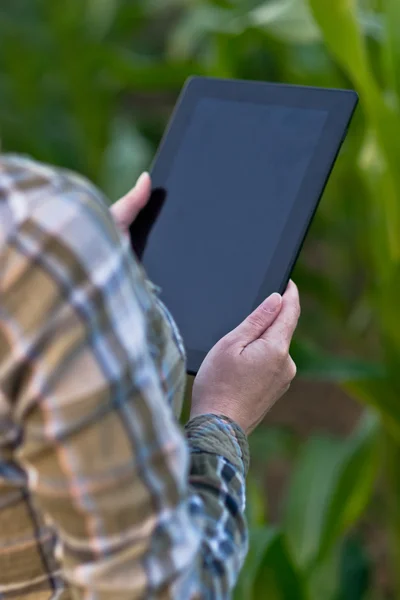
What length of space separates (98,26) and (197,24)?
690mm

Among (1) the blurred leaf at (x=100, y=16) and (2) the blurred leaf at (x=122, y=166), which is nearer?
(2) the blurred leaf at (x=122, y=166)

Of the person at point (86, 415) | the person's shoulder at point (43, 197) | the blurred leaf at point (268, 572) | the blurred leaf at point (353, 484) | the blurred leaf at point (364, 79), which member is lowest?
the blurred leaf at point (353, 484)

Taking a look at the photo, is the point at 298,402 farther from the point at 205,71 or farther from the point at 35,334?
the point at 35,334

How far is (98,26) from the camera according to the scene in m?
2.00

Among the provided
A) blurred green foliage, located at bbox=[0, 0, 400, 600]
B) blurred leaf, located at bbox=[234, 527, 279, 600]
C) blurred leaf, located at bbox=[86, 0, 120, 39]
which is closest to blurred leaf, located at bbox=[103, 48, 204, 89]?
blurred green foliage, located at bbox=[0, 0, 400, 600]

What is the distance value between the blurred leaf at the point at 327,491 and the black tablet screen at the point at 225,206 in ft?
2.09

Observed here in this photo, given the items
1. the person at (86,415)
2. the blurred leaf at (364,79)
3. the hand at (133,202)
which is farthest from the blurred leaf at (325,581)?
the person at (86,415)

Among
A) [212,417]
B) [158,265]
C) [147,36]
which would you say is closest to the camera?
[212,417]

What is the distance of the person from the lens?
34 cm

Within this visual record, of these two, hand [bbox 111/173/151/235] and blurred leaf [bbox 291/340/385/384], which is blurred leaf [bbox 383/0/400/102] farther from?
hand [bbox 111/173/151/235]

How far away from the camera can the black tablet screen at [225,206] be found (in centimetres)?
58

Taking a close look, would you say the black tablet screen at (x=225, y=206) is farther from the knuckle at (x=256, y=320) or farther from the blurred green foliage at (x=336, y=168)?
the blurred green foliage at (x=336, y=168)

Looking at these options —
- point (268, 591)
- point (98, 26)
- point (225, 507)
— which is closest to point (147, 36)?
point (98, 26)

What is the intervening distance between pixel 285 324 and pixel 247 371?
4 centimetres
